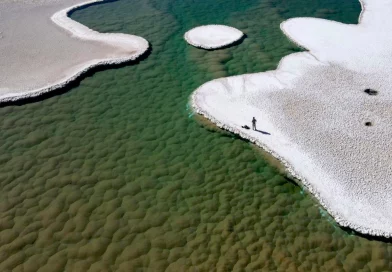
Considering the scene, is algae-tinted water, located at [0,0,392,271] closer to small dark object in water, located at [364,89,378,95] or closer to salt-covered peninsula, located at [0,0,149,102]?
salt-covered peninsula, located at [0,0,149,102]

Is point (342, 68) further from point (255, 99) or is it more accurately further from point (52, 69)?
point (52, 69)

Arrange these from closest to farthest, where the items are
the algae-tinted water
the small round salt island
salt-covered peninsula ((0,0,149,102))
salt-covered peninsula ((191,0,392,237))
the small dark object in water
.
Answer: the algae-tinted water, salt-covered peninsula ((191,0,392,237)), the small dark object in water, salt-covered peninsula ((0,0,149,102)), the small round salt island

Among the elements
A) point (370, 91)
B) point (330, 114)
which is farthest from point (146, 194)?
point (370, 91)

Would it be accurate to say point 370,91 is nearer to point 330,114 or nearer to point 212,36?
point 330,114

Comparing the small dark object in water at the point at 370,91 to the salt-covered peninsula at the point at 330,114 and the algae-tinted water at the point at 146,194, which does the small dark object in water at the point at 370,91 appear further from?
the algae-tinted water at the point at 146,194

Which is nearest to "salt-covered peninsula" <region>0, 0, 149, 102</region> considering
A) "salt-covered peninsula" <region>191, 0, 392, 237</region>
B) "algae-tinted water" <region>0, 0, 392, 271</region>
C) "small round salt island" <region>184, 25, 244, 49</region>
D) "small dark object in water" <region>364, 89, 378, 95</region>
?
"algae-tinted water" <region>0, 0, 392, 271</region>
